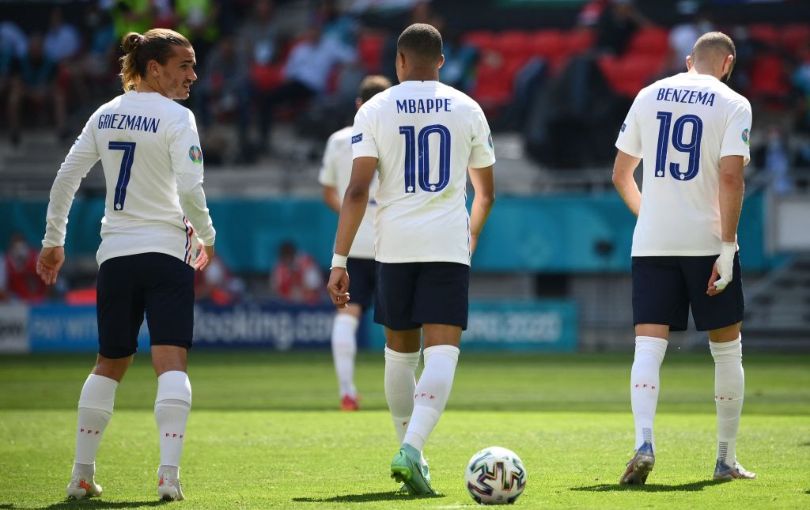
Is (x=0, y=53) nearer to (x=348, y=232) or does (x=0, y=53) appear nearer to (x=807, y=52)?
(x=807, y=52)

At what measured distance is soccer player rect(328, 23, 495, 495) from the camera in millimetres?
7105

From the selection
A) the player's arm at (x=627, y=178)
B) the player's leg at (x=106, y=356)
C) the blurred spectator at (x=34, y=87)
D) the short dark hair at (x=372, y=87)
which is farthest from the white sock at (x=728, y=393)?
the blurred spectator at (x=34, y=87)

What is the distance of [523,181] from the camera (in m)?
23.5

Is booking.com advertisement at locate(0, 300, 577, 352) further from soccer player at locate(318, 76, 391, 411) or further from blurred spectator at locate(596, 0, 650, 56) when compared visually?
soccer player at locate(318, 76, 391, 411)

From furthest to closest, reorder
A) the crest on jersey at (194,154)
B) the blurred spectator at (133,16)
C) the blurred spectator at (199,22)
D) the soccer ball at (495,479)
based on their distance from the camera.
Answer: the blurred spectator at (199,22) < the blurred spectator at (133,16) < the crest on jersey at (194,154) < the soccer ball at (495,479)

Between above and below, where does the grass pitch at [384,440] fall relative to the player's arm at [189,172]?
below

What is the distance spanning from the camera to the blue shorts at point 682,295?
7535 millimetres

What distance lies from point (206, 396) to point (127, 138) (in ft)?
25.6

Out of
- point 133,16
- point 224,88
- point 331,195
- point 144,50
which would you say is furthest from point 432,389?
point 133,16

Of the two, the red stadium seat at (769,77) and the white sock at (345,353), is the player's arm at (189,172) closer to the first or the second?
the white sock at (345,353)

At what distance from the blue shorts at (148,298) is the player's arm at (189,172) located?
266 millimetres

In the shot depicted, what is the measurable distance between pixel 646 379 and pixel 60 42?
2382cm

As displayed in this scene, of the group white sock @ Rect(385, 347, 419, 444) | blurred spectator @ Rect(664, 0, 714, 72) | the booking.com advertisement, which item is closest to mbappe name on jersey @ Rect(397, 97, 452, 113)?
white sock @ Rect(385, 347, 419, 444)

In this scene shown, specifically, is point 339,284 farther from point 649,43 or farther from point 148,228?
point 649,43
